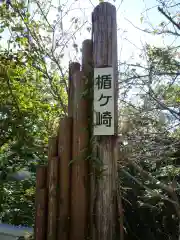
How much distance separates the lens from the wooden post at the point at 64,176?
302 cm

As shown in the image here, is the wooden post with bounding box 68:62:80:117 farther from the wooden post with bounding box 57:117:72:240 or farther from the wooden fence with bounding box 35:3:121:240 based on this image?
the wooden post with bounding box 57:117:72:240

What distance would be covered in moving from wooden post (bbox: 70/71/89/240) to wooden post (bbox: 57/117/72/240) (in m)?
0.06

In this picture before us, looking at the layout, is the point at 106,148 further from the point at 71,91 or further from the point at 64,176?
the point at 71,91

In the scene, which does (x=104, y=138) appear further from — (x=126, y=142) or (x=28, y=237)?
(x=28, y=237)

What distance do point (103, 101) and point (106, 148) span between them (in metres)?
0.47

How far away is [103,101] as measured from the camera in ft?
10.3

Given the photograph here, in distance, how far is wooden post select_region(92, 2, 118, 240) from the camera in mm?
2939

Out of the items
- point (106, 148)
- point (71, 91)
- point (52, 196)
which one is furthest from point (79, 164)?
point (71, 91)

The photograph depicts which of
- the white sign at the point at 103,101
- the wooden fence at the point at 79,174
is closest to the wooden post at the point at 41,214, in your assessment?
the wooden fence at the point at 79,174

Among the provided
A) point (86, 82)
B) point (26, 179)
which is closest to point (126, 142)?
A: point (86, 82)

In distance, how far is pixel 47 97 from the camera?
18.5ft

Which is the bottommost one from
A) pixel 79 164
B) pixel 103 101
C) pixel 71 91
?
pixel 79 164

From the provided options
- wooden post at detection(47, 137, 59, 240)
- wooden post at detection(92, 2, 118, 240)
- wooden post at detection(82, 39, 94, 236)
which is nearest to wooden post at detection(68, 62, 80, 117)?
wooden post at detection(82, 39, 94, 236)

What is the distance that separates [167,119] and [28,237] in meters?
2.29
